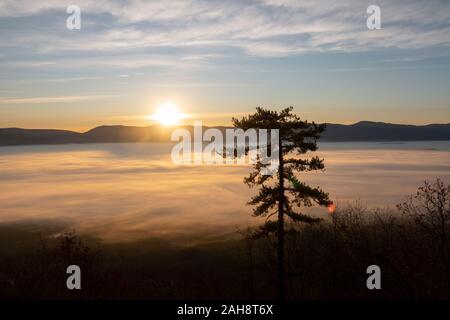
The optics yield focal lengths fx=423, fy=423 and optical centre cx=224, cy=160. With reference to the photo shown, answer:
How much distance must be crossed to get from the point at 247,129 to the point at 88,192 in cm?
14422

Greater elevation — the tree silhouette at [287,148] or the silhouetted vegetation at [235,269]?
the tree silhouette at [287,148]

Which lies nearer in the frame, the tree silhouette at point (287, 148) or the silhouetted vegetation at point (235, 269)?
the tree silhouette at point (287, 148)

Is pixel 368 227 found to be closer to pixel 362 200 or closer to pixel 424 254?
pixel 424 254

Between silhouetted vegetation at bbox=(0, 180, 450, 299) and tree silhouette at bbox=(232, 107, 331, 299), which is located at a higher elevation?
tree silhouette at bbox=(232, 107, 331, 299)

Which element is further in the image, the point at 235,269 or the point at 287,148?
the point at 235,269

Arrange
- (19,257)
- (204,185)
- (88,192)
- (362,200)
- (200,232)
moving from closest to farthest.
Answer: (19,257)
(200,232)
(362,200)
(88,192)
(204,185)

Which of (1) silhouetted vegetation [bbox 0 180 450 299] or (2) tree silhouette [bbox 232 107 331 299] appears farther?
(1) silhouetted vegetation [bbox 0 180 450 299]

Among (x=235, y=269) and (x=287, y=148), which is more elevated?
(x=287, y=148)

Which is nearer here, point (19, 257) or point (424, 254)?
point (424, 254)

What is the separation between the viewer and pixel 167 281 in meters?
52.9

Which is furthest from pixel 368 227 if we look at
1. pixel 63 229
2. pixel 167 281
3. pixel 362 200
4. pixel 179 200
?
pixel 179 200
